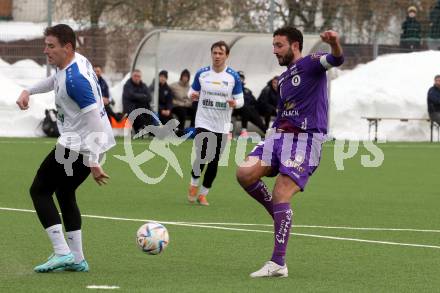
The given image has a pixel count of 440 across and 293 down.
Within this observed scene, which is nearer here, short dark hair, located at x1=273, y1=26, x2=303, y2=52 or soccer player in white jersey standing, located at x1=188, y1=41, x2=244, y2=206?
short dark hair, located at x1=273, y1=26, x2=303, y2=52

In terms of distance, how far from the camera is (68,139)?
9984mm

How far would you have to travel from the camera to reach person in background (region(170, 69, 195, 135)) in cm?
3119

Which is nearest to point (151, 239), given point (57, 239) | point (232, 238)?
point (57, 239)

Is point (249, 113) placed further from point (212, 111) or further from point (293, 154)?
point (293, 154)

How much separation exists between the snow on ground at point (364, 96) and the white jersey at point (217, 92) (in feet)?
49.0

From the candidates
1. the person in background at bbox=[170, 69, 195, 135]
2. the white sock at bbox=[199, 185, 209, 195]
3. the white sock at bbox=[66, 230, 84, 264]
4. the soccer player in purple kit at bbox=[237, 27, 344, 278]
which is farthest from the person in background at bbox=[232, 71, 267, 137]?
the white sock at bbox=[66, 230, 84, 264]

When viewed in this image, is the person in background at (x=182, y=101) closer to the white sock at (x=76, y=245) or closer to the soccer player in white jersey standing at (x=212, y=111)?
the soccer player in white jersey standing at (x=212, y=111)

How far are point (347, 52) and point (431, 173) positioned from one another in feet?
48.5

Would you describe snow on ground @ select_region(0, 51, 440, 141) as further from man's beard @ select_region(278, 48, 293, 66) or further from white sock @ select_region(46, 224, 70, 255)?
white sock @ select_region(46, 224, 70, 255)

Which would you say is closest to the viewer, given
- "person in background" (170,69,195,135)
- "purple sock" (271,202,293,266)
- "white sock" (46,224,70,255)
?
"white sock" (46,224,70,255)

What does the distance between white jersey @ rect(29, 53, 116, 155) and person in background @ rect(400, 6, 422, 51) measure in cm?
2751

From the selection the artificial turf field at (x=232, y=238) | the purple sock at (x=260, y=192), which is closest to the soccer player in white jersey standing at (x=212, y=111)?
the artificial turf field at (x=232, y=238)

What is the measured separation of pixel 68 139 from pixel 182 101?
2142cm
